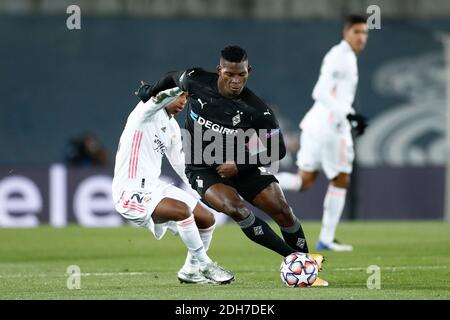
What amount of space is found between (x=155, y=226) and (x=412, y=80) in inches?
582

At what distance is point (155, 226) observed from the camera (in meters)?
10.2

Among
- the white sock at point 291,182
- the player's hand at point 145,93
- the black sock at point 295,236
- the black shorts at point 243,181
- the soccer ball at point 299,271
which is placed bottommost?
the soccer ball at point 299,271

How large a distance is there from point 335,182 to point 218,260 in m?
2.14

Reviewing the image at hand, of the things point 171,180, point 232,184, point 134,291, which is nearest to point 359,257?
point 232,184

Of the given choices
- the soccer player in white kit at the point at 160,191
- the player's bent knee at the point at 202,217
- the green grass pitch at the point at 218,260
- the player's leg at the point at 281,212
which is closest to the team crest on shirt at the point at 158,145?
the soccer player in white kit at the point at 160,191

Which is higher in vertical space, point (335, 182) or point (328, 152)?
point (328, 152)

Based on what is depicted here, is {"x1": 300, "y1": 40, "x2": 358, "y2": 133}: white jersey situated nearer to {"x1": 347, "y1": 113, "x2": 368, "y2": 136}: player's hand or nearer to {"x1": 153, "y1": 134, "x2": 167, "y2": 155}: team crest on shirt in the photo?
{"x1": 347, "y1": 113, "x2": 368, "y2": 136}: player's hand

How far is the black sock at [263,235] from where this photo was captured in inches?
380

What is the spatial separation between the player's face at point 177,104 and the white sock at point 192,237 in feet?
3.73

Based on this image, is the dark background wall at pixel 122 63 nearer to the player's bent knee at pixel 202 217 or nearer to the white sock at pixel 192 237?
the player's bent knee at pixel 202 217

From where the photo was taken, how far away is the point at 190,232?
32.1 ft

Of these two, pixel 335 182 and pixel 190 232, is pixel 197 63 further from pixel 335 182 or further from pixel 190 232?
pixel 190 232

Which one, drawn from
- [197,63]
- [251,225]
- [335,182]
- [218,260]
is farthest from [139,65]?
[251,225]

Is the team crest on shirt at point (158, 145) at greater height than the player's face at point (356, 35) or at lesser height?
lesser
